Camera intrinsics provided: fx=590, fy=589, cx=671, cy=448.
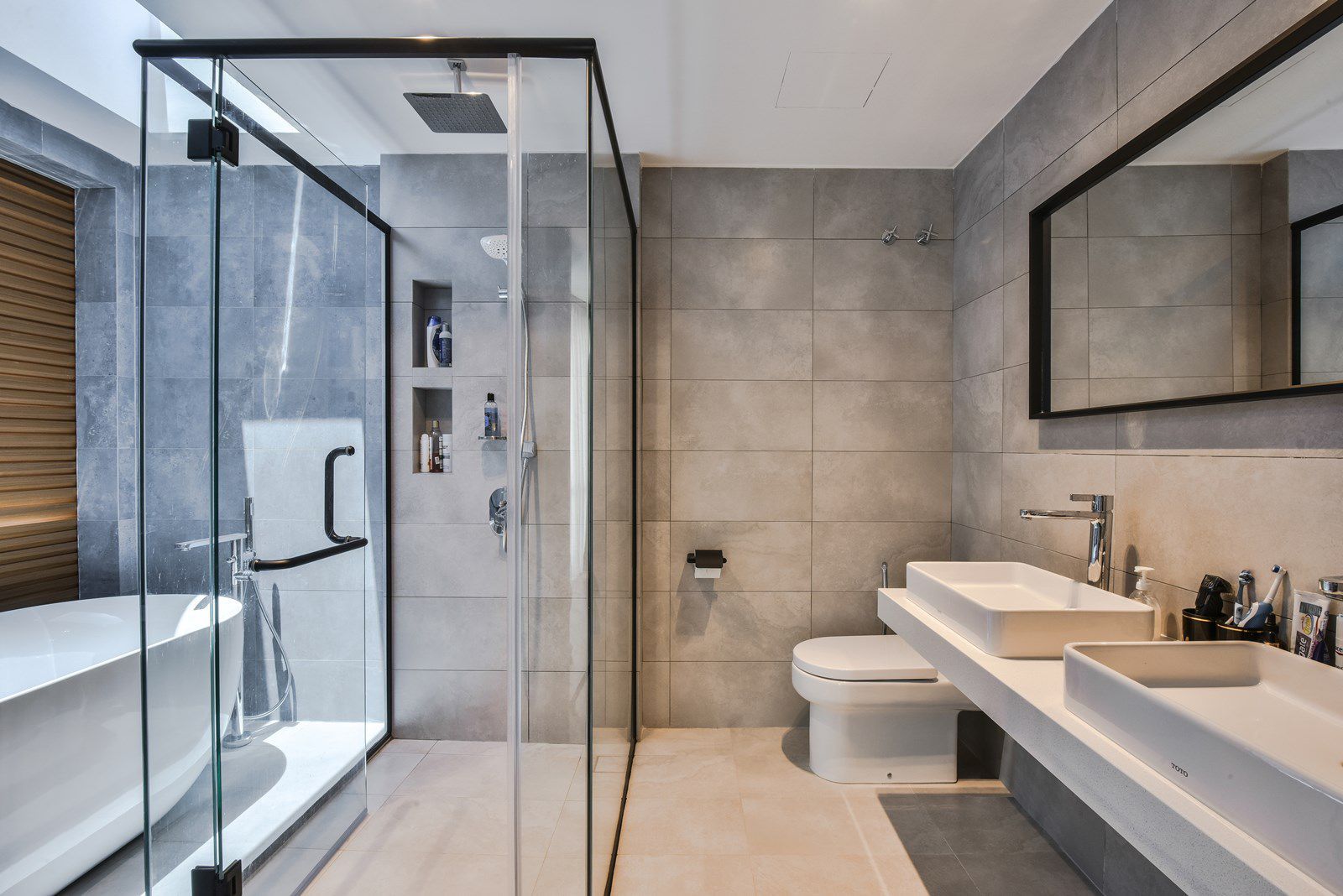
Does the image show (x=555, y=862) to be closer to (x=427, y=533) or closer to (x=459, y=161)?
(x=427, y=533)

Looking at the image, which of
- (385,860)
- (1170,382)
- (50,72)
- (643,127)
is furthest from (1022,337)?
(50,72)

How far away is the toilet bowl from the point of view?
7.04 ft

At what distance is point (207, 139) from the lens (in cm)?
126

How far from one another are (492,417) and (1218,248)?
1645mm

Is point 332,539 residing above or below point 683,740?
above

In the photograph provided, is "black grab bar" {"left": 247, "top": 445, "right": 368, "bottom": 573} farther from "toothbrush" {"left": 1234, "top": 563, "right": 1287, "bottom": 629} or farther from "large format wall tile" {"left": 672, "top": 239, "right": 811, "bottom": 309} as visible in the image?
"toothbrush" {"left": 1234, "top": 563, "right": 1287, "bottom": 629}

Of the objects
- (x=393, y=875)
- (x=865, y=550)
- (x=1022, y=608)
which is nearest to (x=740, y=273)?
(x=865, y=550)

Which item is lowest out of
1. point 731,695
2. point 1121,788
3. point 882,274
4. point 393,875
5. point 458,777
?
point 731,695

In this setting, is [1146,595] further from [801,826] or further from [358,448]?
[358,448]

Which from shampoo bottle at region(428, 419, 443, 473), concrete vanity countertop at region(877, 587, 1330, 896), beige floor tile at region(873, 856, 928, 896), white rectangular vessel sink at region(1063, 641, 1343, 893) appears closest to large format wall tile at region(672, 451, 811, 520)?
concrete vanity countertop at region(877, 587, 1330, 896)

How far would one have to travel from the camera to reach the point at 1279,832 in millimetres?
693

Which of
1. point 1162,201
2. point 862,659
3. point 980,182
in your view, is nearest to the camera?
point 1162,201

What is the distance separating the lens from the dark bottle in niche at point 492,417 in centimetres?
121

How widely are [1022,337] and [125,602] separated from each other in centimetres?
314
